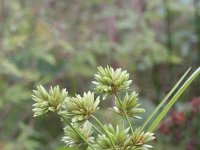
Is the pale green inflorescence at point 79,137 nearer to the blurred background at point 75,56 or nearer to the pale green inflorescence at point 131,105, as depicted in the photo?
the pale green inflorescence at point 131,105

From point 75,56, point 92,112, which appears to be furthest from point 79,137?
point 75,56

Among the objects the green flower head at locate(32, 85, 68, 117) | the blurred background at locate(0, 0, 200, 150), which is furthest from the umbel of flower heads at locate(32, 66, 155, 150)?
the blurred background at locate(0, 0, 200, 150)

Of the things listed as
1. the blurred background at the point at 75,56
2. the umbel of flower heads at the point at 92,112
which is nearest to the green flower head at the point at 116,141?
the umbel of flower heads at the point at 92,112

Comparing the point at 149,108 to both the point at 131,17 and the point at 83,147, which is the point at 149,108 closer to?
the point at 131,17

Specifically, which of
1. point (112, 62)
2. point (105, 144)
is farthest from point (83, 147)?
point (112, 62)

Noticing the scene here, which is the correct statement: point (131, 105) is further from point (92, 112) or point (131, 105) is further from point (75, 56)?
point (75, 56)

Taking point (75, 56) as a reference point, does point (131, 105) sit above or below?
below
